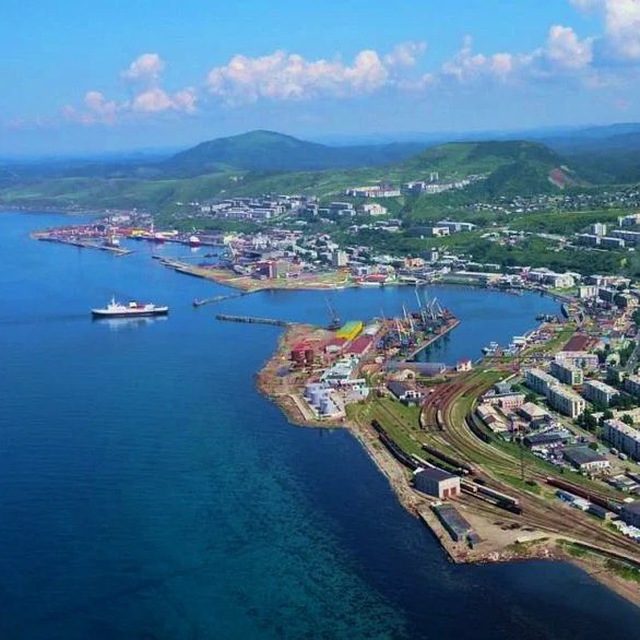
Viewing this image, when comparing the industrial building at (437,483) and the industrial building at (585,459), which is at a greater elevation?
the industrial building at (437,483)

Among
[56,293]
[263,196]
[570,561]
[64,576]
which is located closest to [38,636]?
[64,576]

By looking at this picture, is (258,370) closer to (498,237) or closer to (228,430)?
(228,430)

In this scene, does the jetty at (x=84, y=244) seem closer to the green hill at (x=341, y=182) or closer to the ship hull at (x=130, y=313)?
the green hill at (x=341, y=182)

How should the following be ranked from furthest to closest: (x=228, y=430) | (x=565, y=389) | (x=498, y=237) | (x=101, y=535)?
1. (x=498, y=237)
2. (x=565, y=389)
3. (x=228, y=430)
4. (x=101, y=535)

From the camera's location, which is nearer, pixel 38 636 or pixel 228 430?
pixel 38 636

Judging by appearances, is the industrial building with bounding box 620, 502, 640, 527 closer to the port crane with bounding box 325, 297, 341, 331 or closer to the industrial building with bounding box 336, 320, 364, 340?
the industrial building with bounding box 336, 320, 364, 340

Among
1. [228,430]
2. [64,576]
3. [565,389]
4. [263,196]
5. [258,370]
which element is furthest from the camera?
[263,196]

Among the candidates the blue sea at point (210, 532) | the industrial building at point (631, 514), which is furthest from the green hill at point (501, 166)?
the industrial building at point (631, 514)
